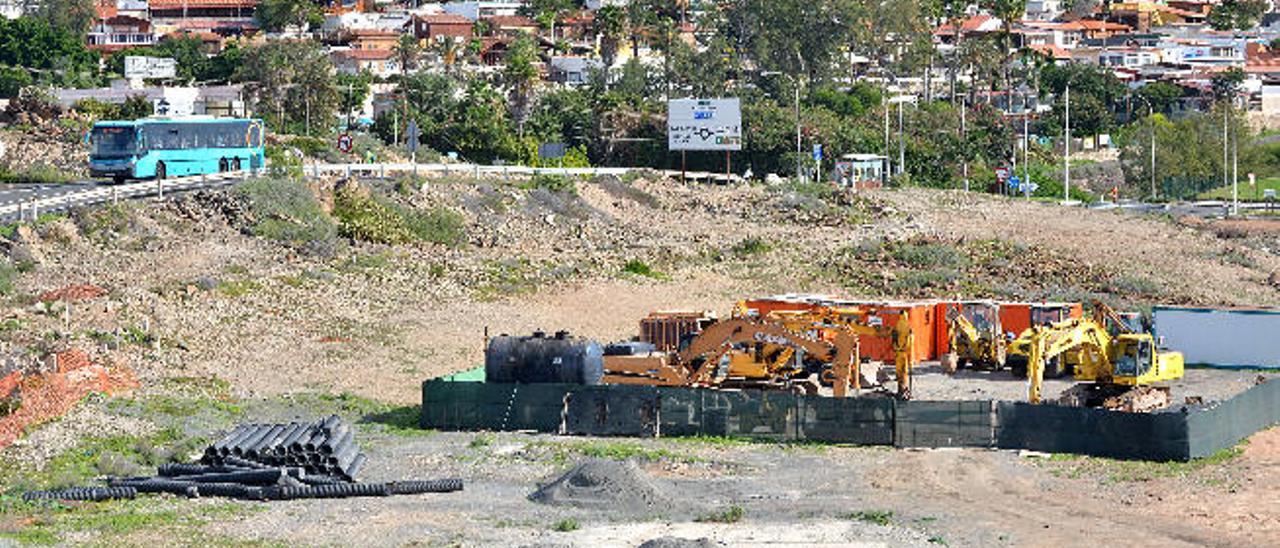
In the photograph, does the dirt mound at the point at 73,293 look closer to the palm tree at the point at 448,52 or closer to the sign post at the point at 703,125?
the sign post at the point at 703,125

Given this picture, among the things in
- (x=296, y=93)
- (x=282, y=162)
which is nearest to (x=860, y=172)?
(x=296, y=93)

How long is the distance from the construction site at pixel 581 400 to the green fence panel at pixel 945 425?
0.14ft

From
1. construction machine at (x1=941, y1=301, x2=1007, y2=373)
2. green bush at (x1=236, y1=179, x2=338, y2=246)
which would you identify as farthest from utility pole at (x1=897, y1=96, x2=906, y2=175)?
construction machine at (x1=941, y1=301, x2=1007, y2=373)

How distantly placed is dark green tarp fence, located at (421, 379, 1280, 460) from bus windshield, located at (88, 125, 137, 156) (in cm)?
2923

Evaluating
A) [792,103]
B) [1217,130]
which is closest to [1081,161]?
[1217,130]

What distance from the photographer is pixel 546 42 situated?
166625 millimetres

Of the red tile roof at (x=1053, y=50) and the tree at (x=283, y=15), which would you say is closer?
the tree at (x=283, y=15)

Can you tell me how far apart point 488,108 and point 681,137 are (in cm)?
1573

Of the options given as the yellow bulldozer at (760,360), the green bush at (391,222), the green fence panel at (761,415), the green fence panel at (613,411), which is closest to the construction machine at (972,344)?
the yellow bulldozer at (760,360)

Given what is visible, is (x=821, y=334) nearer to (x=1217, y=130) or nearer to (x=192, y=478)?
(x=192, y=478)

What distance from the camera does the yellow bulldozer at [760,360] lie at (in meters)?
45.3

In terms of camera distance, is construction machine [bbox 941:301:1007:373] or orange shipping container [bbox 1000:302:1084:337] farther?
orange shipping container [bbox 1000:302:1084:337]

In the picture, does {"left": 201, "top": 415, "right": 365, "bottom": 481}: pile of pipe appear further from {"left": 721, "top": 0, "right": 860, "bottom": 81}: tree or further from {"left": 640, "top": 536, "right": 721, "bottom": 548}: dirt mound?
{"left": 721, "top": 0, "right": 860, "bottom": 81}: tree

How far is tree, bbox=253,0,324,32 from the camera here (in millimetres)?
161913
